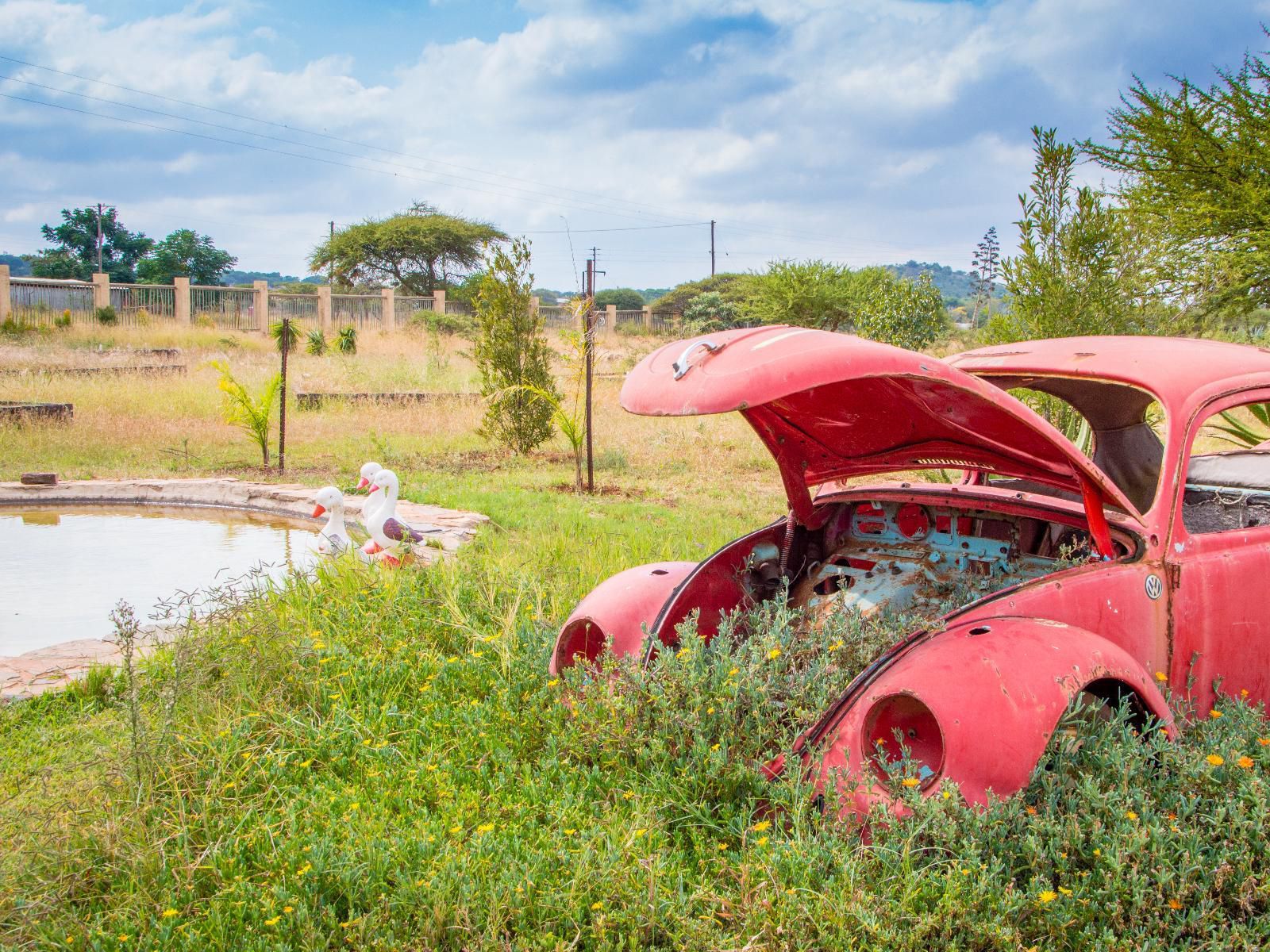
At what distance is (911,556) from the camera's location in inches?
162

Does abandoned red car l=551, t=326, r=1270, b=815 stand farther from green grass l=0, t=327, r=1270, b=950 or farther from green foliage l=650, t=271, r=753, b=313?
green foliage l=650, t=271, r=753, b=313

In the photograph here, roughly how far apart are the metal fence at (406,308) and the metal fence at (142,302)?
8099mm

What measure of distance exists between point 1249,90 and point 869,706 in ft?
44.1

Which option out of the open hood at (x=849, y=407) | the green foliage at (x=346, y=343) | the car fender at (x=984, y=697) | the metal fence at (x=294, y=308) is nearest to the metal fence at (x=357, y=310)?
the metal fence at (x=294, y=308)

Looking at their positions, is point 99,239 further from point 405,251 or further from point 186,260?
point 405,251

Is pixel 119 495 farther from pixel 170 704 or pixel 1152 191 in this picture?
pixel 1152 191

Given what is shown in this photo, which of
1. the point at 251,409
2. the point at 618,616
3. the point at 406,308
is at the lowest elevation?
the point at 618,616

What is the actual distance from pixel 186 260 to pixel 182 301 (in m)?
34.1

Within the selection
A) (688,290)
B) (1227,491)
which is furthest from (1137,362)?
(688,290)

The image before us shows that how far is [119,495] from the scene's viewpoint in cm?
1123

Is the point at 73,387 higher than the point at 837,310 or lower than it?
lower

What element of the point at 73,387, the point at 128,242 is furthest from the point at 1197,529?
the point at 128,242

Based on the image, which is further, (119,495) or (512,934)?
(119,495)

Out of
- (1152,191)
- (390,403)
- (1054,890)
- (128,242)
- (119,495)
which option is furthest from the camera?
(128,242)
